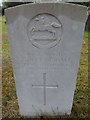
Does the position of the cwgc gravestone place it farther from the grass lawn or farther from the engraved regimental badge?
the grass lawn

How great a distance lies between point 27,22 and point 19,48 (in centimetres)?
42

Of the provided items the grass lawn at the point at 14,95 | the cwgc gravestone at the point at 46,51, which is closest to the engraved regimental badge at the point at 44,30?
the cwgc gravestone at the point at 46,51

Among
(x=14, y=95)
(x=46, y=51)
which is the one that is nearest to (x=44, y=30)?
(x=46, y=51)

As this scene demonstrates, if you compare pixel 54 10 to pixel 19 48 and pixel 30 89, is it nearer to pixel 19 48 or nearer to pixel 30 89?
pixel 19 48

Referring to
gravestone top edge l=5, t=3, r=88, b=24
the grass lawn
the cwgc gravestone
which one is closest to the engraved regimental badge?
the cwgc gravestone

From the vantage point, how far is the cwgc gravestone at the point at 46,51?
16.8 ft

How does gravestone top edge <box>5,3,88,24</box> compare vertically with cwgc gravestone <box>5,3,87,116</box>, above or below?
above

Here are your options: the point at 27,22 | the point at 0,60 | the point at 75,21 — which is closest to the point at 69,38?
the point at 75,21

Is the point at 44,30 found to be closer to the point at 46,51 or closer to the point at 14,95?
the point at 46,51

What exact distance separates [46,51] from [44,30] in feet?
1.06

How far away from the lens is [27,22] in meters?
5.16

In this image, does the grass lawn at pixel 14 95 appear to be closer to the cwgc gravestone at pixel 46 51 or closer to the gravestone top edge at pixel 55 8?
the cwgc gravestone at pixel 46 51

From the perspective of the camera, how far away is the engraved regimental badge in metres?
5.15

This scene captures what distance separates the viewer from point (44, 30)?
205 inches
